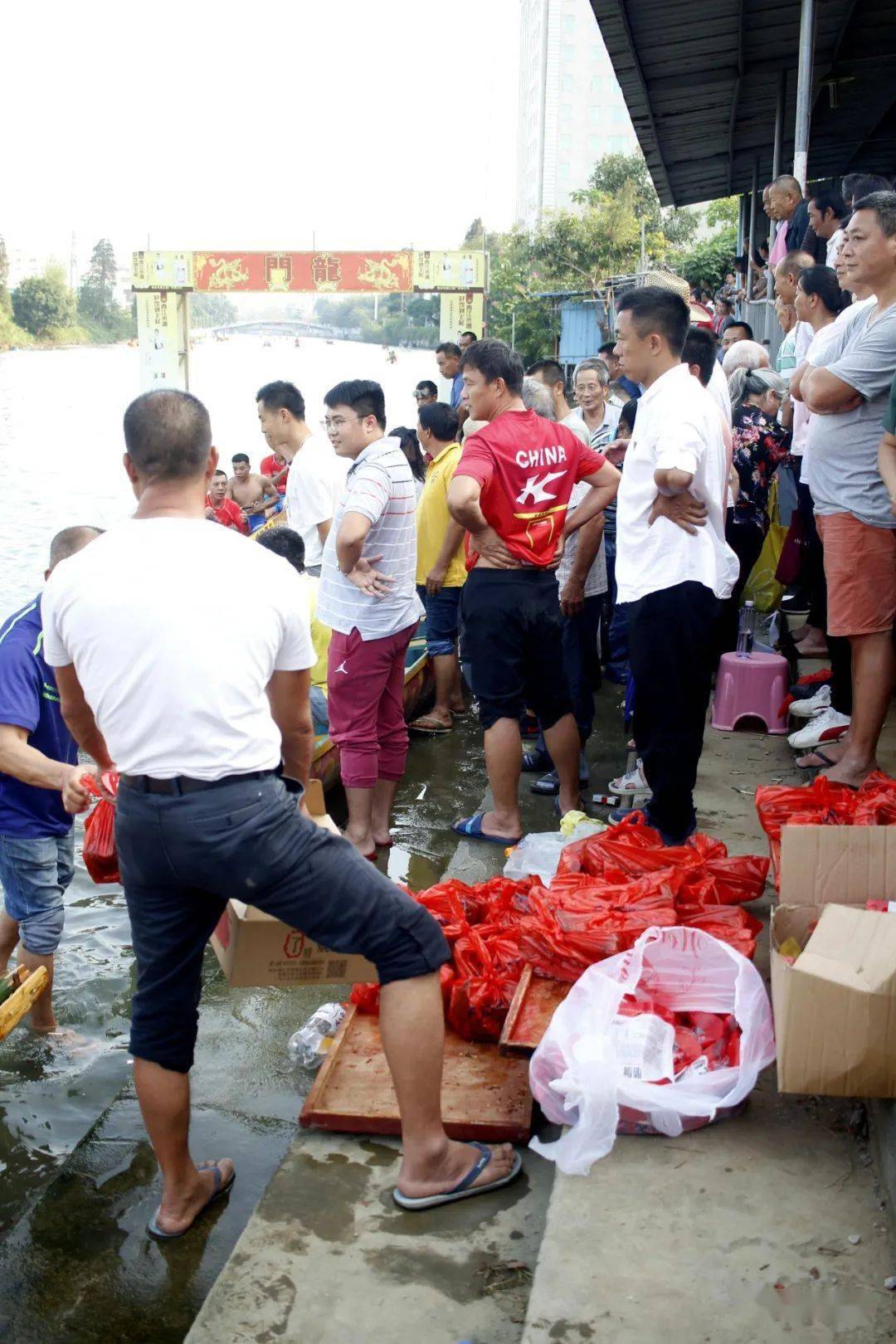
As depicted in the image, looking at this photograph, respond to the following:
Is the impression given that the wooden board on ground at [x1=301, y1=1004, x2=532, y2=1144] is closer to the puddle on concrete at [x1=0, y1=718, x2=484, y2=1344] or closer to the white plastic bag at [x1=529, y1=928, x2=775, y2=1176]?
the puddle on concrete at [x1=0, y1=718, x2=484, y2=1344]

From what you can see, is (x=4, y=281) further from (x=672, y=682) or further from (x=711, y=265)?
(x=672, y=682)

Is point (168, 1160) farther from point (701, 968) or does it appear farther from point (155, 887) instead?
point (701, 968)

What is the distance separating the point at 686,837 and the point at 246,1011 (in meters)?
1.68

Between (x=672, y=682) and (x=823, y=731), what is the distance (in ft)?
4.40

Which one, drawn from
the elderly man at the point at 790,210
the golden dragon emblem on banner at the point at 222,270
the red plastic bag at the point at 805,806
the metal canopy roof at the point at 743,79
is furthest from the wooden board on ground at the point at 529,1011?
the golden dragon emblem on banner at the point at 222,270

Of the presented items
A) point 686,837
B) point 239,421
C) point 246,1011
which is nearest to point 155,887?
point 246,1011

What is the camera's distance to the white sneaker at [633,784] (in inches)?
208

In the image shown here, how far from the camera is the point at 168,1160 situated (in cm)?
288

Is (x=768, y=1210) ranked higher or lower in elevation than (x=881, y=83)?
lower

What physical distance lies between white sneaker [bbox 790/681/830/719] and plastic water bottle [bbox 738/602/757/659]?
453 millimetres

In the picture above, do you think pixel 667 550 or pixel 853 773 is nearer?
pixel 667 550

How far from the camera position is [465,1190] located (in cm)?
274

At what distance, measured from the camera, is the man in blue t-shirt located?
11.6ft

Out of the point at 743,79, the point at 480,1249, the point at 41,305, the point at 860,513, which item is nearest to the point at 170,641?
the point at 480,1249
